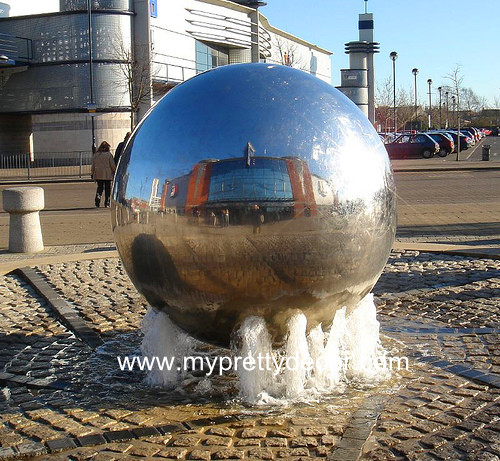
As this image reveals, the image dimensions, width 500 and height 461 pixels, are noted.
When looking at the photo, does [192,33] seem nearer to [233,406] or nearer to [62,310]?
[62,310]

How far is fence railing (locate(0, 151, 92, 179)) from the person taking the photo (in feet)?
127

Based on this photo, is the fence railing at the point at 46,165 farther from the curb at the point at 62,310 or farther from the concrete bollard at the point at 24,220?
the curb at the point at 62,310

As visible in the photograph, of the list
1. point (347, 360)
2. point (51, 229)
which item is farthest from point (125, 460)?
point (51, 229)

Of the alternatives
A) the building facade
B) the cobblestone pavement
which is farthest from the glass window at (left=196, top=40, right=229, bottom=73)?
the cobblestone pavement

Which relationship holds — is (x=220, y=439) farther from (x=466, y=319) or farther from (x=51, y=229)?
(x=51, y=229)

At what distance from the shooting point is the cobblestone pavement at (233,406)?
4.74 m

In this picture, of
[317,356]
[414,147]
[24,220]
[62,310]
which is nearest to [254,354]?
[317,356]

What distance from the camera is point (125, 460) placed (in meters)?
4.59

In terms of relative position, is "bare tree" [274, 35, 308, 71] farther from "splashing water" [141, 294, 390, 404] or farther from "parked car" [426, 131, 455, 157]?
"splashing water" [141, 294, 390, 404]

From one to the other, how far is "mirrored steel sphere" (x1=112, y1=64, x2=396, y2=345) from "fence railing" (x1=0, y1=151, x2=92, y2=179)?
32234 mm

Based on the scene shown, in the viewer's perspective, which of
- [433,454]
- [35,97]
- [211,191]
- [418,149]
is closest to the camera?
[433,454]

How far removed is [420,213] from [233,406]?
12.7 m

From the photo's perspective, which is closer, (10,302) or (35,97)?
(10,302)

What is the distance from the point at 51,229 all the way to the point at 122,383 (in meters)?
10.5
